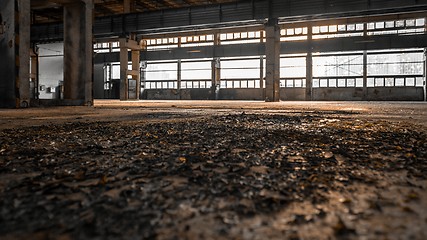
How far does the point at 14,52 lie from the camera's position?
241 inches

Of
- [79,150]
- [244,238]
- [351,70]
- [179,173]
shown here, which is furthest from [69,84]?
[351,70]

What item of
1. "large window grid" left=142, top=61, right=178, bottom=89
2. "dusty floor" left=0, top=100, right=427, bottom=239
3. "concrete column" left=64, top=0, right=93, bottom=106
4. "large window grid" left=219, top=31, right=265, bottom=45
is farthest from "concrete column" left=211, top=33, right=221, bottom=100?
"dusty floor" left=0, top=100, right=427, bottom=239

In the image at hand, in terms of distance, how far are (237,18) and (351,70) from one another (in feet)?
45.5

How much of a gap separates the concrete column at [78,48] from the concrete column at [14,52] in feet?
4.48

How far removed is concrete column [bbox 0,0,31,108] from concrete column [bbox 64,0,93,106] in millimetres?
1366

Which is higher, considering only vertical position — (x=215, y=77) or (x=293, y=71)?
(x=293, y=71)

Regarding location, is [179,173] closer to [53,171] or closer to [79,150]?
[53,171]

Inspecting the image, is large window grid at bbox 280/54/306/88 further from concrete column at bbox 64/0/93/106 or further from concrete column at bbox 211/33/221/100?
A: concrete column at bbox 64/0/93/106

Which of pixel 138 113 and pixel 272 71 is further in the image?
pixel 272 71

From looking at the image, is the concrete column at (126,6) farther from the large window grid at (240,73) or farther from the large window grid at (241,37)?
the large window grid at (240,73)

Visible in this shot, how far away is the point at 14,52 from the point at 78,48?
1787mm

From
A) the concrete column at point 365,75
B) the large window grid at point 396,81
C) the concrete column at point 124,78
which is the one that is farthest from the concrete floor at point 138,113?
the large window grid at point 396,81

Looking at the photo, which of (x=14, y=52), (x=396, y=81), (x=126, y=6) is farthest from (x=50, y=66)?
(x=396, y=81)

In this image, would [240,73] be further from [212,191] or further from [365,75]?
[212,191]
